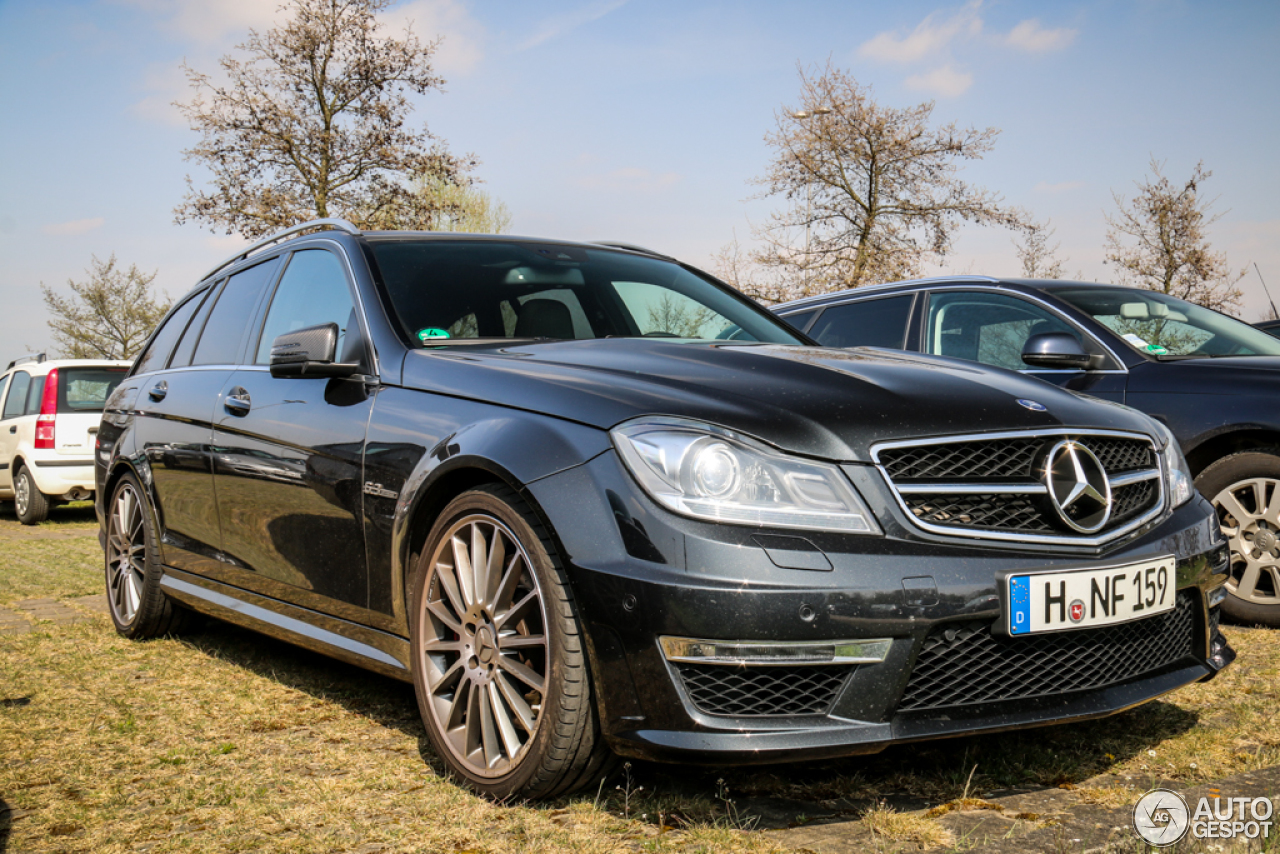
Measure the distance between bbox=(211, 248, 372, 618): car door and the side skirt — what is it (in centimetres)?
6

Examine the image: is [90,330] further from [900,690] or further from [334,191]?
[900,690]

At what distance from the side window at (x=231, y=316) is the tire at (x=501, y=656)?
2.02m

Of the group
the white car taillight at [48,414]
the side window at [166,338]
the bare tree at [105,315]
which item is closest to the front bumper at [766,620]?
the side window at [166,338]

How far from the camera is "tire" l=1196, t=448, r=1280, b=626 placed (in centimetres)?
486

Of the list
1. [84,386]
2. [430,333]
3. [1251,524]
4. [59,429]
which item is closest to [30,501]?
[59,429]

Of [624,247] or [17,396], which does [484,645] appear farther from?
[17,396]

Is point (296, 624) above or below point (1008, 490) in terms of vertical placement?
below

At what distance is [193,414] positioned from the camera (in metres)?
4.69

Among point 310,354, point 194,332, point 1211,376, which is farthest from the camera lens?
point 194,332

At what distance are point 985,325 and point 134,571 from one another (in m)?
4.42

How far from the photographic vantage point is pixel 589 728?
2705 mm

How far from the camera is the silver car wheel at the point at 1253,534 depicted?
16.0 feet

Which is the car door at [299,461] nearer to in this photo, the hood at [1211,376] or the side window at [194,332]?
the side window at [194,332]

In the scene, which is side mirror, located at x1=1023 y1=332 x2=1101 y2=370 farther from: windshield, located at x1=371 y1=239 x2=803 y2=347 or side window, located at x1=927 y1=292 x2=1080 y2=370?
windshield, located at x1=371 y1=239 x2=803 y2=347
